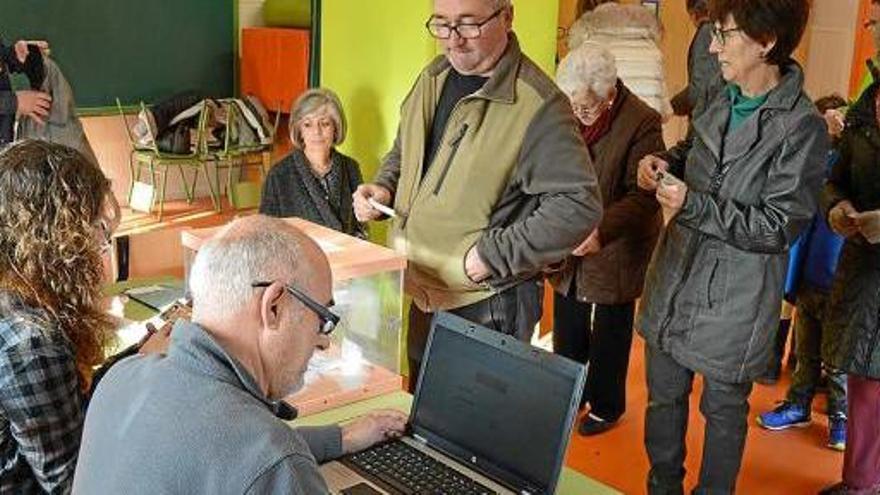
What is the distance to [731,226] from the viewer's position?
7.13ft

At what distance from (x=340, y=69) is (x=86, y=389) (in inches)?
87.6

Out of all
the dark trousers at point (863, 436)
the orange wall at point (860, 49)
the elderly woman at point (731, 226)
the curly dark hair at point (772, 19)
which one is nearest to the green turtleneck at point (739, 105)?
the elderly woman at point (731, 226)

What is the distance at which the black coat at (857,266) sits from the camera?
8.72ft

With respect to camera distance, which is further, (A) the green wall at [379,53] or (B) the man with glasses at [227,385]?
(A) the green wall at [379,53]

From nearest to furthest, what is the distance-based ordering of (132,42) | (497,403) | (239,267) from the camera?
(239,267) < (497,403) < (132,42)

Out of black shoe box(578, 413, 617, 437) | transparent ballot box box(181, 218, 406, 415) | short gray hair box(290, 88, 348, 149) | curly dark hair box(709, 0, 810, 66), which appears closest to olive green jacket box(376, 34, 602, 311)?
transparent ballot box box(181, 218, 406, 415)

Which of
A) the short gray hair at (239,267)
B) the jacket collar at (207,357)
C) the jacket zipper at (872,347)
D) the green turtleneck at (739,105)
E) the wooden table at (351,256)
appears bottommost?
the jacket zipper at (872,347)

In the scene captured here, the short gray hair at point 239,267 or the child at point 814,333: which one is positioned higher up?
the short gray hair at point 239,267

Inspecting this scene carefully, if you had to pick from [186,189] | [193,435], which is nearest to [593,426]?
[193,435]

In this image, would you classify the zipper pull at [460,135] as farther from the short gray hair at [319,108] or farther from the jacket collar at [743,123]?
the short gray hair at [319,108]

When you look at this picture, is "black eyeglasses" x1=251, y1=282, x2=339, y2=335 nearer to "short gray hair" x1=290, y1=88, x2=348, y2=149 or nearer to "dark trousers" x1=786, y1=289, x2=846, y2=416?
"short gray hair" x1=290, y1=88, x2=348, y2=149

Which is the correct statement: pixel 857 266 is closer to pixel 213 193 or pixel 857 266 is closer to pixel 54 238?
pixel 54 238

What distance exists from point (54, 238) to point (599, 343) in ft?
6.90

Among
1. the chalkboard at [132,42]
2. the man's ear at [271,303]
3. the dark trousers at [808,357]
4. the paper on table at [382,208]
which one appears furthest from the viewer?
the chalkboard at [132,42]
